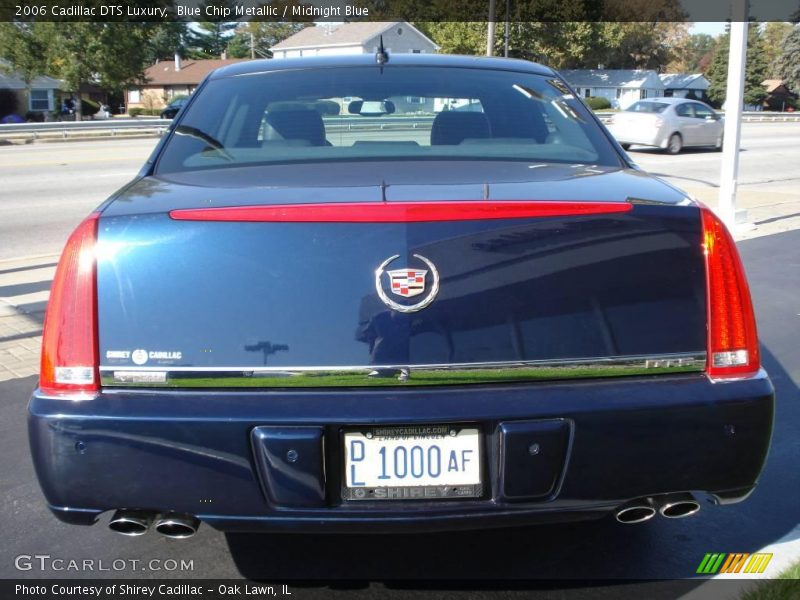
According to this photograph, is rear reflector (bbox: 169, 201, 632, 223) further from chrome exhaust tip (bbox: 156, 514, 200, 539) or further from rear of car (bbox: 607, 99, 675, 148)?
rear of car (bbox: 607, 99, 675, 148)

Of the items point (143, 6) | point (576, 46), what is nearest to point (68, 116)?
point (143, 6)

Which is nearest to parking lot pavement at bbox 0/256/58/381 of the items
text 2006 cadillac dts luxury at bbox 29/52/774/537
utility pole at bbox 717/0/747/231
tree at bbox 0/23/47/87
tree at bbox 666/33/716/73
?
text 2006 cadillac dts luxury at bbox 29/52/774/537

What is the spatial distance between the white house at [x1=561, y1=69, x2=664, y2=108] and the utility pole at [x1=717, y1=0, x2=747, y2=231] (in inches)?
2751

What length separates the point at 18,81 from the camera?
54625mm

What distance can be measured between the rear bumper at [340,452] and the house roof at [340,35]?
5451 centimetres

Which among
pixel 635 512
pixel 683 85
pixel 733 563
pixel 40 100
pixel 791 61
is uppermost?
pixel 791 61

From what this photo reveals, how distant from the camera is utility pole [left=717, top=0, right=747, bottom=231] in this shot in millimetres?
9703

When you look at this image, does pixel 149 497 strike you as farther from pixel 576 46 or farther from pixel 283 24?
pixel 283 24

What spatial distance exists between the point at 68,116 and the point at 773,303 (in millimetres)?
56977

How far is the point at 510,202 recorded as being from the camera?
244cm

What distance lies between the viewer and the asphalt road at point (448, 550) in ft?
9.73

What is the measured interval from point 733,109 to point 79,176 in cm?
1200

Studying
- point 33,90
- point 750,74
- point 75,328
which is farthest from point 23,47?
point 750,74

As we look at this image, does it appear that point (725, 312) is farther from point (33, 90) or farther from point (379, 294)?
point (33, 90)
